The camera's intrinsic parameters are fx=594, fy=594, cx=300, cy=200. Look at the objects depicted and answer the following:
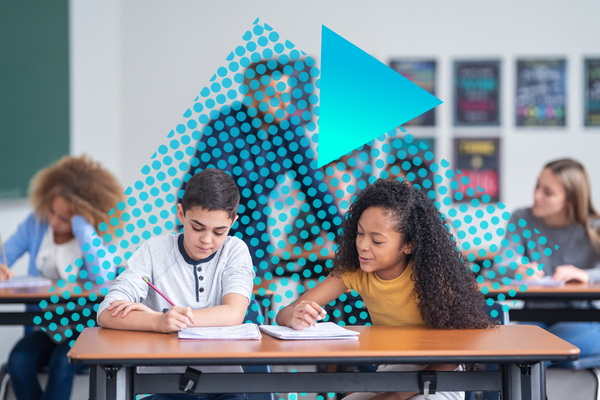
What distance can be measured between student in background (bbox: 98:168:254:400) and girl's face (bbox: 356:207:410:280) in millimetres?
339

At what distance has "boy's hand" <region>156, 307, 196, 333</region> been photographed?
1465 millimetres

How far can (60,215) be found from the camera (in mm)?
2607

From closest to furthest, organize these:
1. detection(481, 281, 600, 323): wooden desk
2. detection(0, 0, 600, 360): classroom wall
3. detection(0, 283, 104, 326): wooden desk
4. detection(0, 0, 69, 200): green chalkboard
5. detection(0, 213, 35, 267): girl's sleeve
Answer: detection(0, 283, 104, 326): wooden desk
detection(481, 281, 600, 323): wooden desk
detection(0, 213, 35, 267): girl's sleeve
detection(0, 0, 69, 200): green chalkboard
detection(0, 0, 600, 360): classroom wall

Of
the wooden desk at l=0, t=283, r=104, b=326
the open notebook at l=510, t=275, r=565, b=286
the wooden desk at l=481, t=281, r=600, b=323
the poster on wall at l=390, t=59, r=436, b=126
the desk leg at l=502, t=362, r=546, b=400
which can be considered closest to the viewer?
the desk leg at l=502, t=362, r=546, b=400

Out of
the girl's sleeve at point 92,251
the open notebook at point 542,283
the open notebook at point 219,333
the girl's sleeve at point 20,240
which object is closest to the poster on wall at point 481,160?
the open notebook at point 542,283

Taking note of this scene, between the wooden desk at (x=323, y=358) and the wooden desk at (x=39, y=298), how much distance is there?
0.61 meters

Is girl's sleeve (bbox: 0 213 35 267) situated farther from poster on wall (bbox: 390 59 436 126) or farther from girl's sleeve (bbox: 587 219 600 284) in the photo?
poster on wall (bbox: 390 59 436 126)

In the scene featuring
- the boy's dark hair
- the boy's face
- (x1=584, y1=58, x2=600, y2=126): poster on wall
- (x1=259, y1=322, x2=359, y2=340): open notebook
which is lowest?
(x1=259, y1=322, x2=359, y2=340): open notebook

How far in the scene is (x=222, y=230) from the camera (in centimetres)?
166

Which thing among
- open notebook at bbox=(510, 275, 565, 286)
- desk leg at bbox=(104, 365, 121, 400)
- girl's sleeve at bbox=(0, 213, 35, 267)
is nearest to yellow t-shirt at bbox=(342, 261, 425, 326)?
desk leg at bbox=(104, 365, 121, 400)

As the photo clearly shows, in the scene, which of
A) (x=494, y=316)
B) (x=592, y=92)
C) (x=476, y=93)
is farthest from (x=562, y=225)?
(x=592, y=92)

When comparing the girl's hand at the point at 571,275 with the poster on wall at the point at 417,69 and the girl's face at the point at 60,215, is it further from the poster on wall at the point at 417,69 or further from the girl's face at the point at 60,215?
the poster on wall at the point at 417,69

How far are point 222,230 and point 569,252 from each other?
6.16 feet

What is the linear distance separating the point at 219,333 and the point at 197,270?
0.32m
